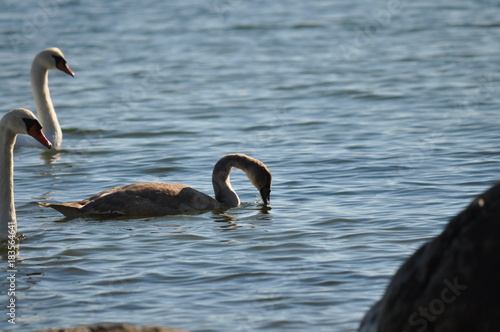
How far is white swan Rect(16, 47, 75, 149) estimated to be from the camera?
531 inches

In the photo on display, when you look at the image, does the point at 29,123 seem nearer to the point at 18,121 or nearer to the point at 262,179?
the point at 18,121

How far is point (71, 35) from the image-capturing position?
24.4 metres

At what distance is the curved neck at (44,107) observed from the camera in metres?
13.5

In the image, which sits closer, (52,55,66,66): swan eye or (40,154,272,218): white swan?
(40,154,272,218): white swan

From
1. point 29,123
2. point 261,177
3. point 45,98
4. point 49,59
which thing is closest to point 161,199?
point 261,177

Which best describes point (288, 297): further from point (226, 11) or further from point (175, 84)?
point (226, 11)

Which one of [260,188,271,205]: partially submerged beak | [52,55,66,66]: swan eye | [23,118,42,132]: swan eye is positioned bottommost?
[260,188,271,205]: partially submerged beak

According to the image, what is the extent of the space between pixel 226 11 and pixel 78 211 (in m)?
19.5

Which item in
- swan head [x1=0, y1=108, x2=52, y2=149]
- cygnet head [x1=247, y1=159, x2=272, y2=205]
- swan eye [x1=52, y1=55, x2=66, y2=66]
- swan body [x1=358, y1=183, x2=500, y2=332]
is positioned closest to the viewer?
swan body [x1=358, y1=183, x2=500, y2=332]

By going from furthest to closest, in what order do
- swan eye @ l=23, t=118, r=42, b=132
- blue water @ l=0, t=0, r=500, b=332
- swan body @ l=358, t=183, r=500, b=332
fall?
swan eye @ l=23, t=118, r=42, b=132, blue water @ l=0, t=0, r=500, b=332, swan body @ l=358, t=183, r=500, b=332

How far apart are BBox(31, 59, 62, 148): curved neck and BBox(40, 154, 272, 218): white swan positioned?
392 centimetres

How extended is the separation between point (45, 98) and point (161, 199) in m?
5.02

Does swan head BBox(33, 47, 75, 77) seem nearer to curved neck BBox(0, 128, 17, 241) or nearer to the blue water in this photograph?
the blue water

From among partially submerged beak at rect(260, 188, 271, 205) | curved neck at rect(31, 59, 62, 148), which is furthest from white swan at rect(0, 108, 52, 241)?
curved neck at rect(31, 59, 62, 148)
